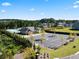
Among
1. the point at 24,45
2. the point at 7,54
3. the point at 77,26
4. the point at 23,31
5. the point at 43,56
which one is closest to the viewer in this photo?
the point at 7,54

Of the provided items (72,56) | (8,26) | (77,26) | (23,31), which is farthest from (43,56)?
(8,26)

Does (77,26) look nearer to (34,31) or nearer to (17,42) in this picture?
(34,31)

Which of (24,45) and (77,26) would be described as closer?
(24,45)

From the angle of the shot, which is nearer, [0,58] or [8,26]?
[0,58]

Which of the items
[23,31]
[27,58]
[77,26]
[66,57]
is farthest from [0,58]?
[77,26]

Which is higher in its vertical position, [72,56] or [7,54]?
[7,54]

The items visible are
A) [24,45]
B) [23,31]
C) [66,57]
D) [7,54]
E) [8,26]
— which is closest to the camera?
[7,54]

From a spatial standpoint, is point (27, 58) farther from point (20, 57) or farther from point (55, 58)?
point (55, 58)

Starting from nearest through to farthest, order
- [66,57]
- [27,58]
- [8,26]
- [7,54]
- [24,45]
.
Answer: [7,54] < [27,58] < [66,57] < [24,45] < [8,26]

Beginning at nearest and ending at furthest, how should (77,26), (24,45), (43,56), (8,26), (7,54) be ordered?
(7,54)
(43,56)
(24,45)
(77,26)
(8,26)
